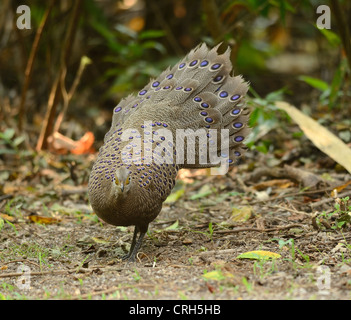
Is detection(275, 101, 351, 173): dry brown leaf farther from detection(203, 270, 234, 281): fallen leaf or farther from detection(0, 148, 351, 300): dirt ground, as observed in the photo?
detection(203, 270, 234, 281): fallen leaf

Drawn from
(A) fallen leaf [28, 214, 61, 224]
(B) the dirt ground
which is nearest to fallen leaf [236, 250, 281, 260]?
(B) the dirt ground

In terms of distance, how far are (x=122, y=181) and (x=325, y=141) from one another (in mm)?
2424

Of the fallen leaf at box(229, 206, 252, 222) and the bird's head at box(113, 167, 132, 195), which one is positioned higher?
the bird's head at box(113, 167, 132, 195)

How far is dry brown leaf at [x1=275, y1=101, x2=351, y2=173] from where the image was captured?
5.12 metres

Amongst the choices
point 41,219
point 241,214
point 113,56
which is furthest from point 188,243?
point 113,56

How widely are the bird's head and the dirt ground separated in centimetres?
56

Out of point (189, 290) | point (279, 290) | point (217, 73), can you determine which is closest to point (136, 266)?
point (189, 290)

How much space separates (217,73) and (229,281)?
2051 millimetres

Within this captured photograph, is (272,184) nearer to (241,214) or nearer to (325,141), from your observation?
(325,141)

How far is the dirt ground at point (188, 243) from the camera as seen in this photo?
3.28m

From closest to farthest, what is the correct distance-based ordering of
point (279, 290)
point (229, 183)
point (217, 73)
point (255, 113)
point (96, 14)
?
1. point (279, 290)
2. point (217, 73)
3. point (255, 113)
4. point (229, 183)
5. point (96, 14)

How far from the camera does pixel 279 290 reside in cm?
315

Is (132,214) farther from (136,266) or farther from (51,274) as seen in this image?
(51,274)

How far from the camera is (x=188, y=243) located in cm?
443
